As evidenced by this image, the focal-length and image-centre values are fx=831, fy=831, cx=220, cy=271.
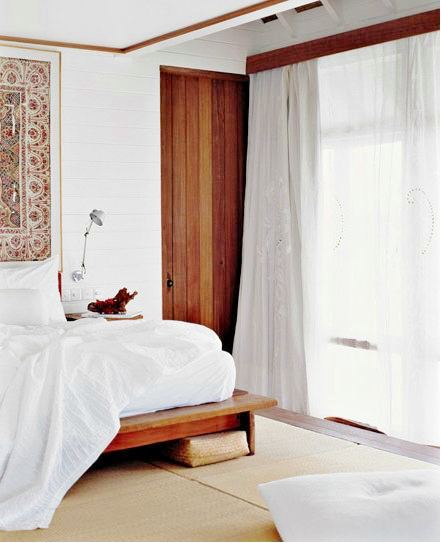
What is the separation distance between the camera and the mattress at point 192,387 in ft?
12.8

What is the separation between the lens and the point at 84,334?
13.8ft

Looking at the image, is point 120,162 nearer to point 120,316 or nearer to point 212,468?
point 120,316

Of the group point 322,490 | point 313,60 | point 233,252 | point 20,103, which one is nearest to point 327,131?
point 313,60

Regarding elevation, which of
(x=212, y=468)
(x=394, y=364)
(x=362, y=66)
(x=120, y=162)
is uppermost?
(x=362, y=66)

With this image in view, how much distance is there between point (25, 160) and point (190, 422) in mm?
2254

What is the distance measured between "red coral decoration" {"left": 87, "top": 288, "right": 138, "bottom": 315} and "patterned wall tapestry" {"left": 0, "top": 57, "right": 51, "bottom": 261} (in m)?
0.50

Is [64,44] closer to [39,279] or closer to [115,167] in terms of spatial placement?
[115,167]

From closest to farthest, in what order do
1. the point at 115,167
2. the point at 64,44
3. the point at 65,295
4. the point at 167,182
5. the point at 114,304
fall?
the point at 114,304 < the point at 64,44 < the point at 65,295 < the point at 115,167 < the point at 167,182

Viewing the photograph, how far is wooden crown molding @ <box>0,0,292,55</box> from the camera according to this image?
180 inches

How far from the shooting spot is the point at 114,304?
535 cm

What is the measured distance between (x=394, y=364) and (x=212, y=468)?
161 cm

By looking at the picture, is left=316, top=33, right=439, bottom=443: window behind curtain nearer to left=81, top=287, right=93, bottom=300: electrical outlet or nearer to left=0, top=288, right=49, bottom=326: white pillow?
left=81, top=287, right=93, bottom=300: electrical outlet

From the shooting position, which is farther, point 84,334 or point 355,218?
point 355,218

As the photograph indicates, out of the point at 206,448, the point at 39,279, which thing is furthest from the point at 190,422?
the point at 39,279
